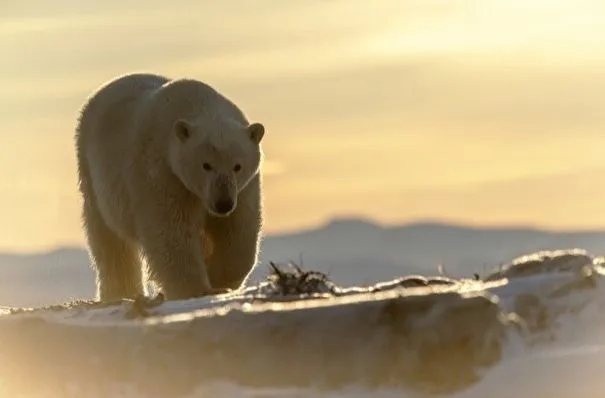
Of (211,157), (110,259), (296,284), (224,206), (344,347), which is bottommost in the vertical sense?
(344,347)

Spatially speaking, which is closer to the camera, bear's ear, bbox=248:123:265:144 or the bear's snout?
the bear's snout

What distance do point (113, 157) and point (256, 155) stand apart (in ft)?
4.55

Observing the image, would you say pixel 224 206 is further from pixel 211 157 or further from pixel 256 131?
pixel 256 131

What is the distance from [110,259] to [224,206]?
2.81 m

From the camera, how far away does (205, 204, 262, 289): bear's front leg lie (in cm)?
1057

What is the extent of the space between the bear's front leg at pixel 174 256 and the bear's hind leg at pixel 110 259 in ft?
6.11

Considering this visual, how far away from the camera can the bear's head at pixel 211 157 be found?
33.1 feet

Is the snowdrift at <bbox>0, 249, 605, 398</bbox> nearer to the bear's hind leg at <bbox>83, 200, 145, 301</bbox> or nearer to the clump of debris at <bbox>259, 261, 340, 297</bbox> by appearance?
the clump of debris at <bbox>259, 261, 340, 297</bbox>

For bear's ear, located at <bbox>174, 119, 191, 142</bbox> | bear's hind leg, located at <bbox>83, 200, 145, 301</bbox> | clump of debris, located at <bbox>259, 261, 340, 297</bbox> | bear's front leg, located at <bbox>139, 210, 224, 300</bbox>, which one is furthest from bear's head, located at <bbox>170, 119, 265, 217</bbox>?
clump of debris, located at <bbox>259, 261, 340, 297</bbox>

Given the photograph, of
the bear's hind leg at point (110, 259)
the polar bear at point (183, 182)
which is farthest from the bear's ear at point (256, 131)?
the bear's hind leg at point (110, 259)

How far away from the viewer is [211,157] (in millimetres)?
10258

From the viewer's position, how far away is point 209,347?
556cm

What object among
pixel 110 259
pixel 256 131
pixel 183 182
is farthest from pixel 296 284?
pixel 110 259

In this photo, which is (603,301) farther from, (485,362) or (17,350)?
(17,350)
